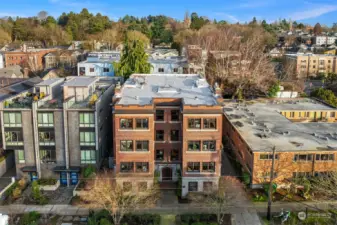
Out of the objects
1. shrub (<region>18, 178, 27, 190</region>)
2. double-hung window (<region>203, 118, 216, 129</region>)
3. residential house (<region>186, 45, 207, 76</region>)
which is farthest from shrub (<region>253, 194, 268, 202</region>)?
residential house (<region>186, 45, 207, 76</region>)

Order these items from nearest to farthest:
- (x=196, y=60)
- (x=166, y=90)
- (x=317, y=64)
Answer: (x=166, y=90)
(x=196, y=60)
(x=317, y=64)

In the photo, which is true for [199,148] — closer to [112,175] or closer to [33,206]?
[112,175]

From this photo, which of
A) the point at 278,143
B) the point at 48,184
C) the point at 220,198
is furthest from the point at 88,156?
the point at 278,143

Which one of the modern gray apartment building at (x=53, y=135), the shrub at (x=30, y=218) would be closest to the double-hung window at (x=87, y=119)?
the modern gray apartment building at (x=53, y=135)

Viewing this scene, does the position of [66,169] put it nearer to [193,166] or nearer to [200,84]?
[193,166]

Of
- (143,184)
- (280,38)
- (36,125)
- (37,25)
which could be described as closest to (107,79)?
(36,125)

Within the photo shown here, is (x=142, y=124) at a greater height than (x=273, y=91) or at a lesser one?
lesser
